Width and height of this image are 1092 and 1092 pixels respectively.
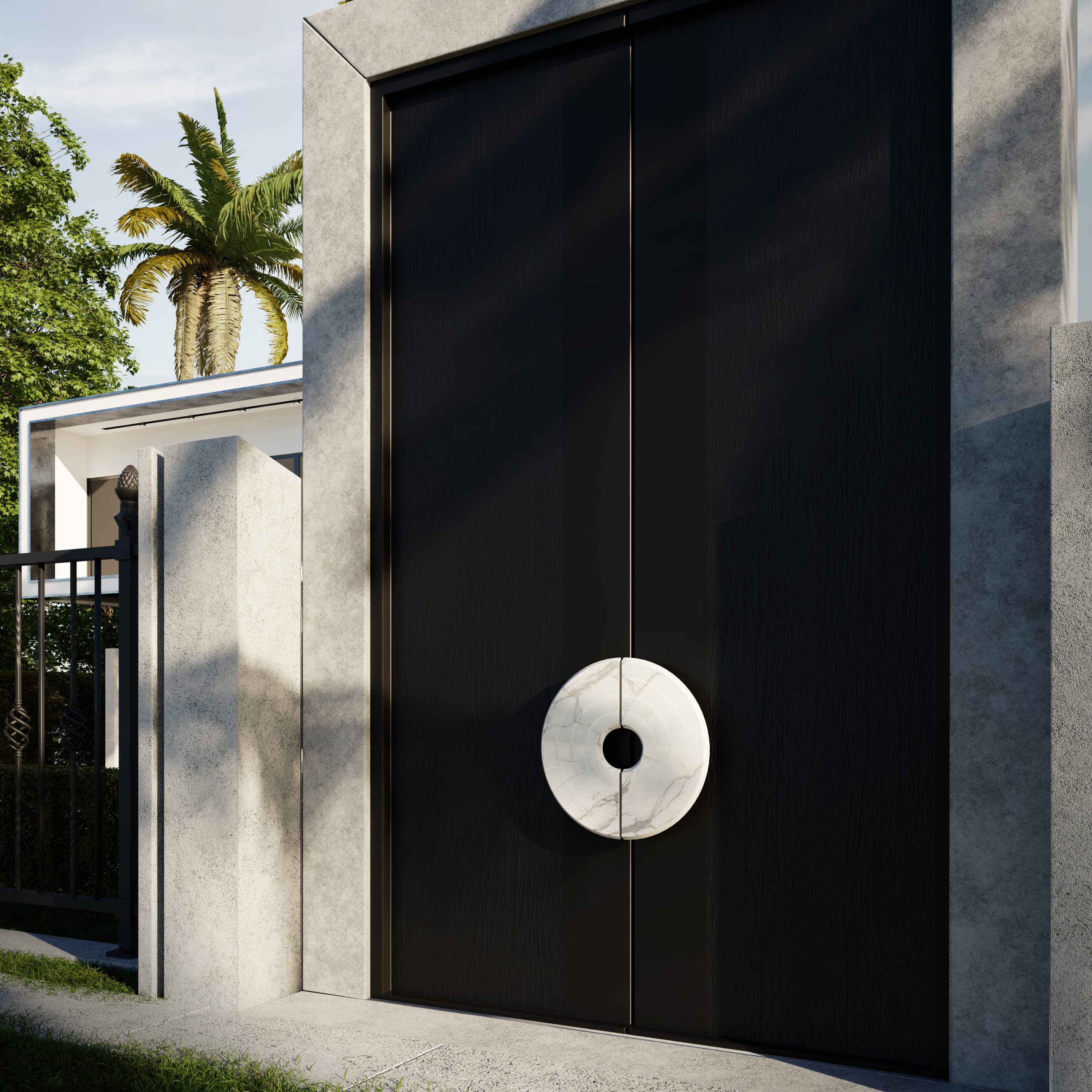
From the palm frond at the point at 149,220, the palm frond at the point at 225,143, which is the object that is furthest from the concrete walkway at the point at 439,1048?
the palm frond at the point at 225,143

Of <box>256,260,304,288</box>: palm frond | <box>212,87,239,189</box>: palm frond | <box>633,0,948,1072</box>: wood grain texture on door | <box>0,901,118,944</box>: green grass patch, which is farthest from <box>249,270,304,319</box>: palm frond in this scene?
<box>633,0,948,1072</box>: wood grain texture on door

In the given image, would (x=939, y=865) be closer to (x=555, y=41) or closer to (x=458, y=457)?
(x=458, y=457)

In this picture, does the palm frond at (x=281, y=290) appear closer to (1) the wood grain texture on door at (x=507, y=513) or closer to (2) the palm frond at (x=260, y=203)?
(2) the palm frond at (x=260, y=203)

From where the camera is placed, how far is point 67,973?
562cm

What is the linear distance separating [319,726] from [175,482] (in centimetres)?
148

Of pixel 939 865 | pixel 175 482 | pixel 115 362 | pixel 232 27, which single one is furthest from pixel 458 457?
pixel 232 27

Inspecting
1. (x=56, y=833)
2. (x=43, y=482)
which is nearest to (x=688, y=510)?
(x=56, y=833)

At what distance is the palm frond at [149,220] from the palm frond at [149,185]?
182 mm

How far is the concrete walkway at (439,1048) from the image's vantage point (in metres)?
4.08

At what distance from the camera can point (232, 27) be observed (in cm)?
3303

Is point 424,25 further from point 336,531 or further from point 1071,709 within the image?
point 1071,709

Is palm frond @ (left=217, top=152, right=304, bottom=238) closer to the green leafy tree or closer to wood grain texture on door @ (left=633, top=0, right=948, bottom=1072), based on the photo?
the green leafy tree

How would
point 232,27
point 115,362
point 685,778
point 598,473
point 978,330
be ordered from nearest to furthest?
point 978,330 < point 685,778 < point 598,473 < point 115,362 < point 232,27

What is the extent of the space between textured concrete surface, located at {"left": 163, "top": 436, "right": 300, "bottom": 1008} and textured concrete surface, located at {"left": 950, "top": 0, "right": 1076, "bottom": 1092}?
10.6 ft
